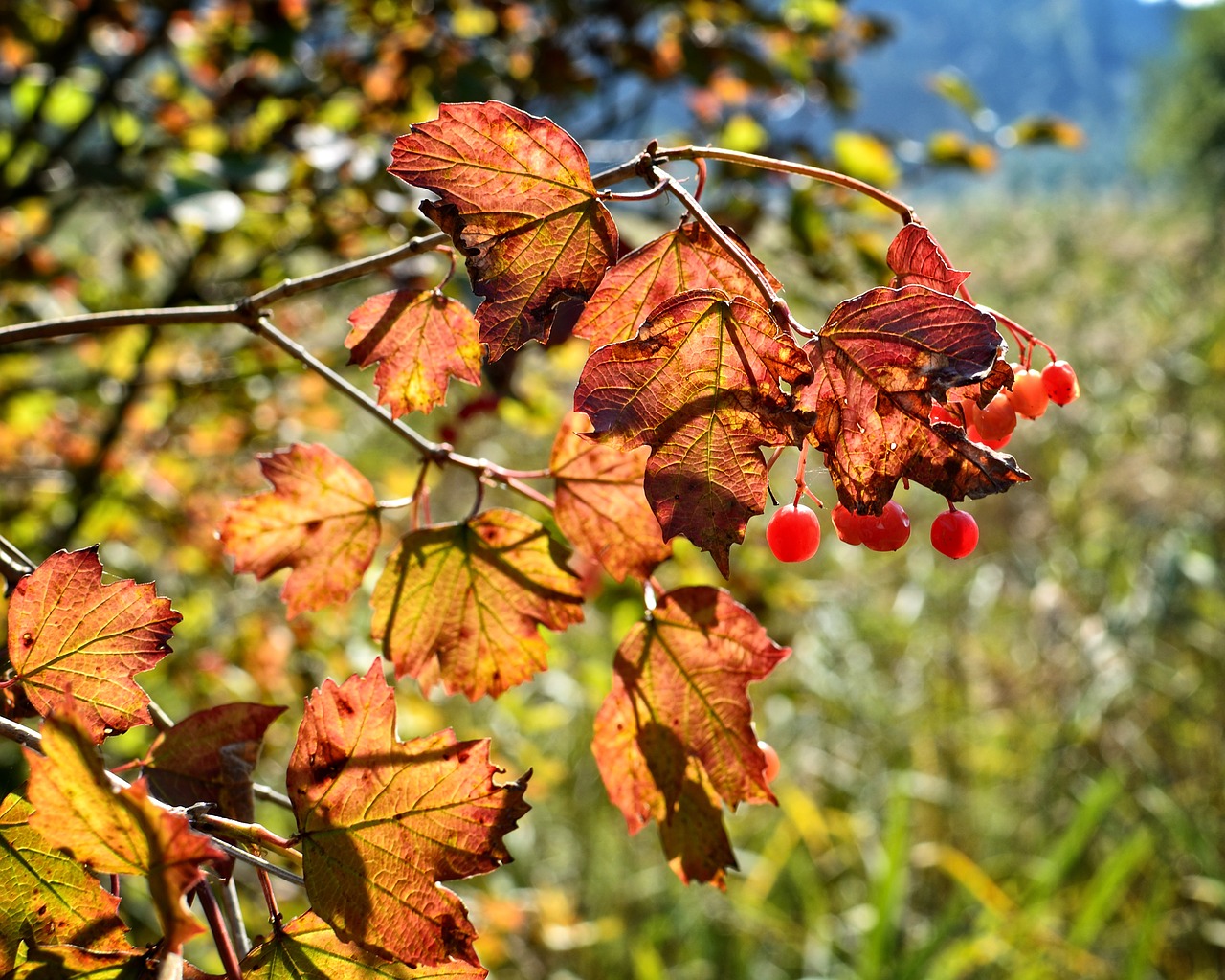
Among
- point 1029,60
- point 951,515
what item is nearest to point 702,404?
point 951,515

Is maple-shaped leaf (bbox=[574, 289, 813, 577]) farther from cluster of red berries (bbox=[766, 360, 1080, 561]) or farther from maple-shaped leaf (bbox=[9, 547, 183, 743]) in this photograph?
maple-shaped leaf (bbox=[9, 547, 183, 743])

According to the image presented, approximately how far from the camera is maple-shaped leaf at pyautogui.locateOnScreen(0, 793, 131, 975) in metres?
0.41

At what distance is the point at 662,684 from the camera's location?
0.63 m

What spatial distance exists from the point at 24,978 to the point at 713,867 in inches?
14.4

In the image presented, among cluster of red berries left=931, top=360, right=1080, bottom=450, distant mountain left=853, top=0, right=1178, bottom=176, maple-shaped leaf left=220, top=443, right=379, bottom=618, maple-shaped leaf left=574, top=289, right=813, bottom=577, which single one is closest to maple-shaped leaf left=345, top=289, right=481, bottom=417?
maple-shaped leaf left=220, top=443, right=379, bottom=618

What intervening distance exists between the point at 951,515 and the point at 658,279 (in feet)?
0.70

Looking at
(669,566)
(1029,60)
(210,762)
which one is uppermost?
(1029,60)

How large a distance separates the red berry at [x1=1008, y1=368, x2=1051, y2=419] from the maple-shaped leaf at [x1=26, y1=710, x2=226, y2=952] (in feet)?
1.44

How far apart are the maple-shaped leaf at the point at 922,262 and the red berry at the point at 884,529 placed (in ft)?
0.37

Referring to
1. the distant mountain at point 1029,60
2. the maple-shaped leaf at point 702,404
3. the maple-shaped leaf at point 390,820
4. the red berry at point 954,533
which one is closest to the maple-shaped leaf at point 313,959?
the maple-shaped leaf at point 390,820

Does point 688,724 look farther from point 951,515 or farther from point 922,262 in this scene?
point 922,262

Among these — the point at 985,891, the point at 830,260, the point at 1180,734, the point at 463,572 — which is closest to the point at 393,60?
the point at 830,260

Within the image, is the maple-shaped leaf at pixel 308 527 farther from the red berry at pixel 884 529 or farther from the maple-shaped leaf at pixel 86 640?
the red berry at pixel 884 529

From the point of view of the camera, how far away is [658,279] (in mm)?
500
